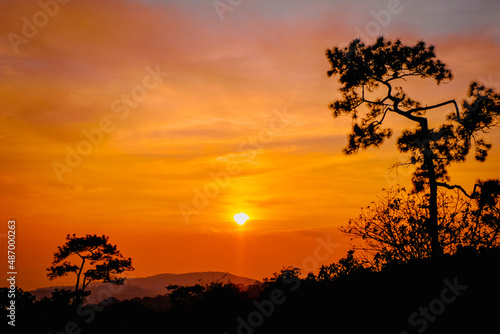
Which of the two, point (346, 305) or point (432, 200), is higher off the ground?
point (432, 200)

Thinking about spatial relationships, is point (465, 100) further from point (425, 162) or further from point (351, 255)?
point (351, 255)

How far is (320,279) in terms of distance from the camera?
72.9 ft

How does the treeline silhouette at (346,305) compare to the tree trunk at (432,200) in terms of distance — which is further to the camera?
the tree trunk at (432,200)

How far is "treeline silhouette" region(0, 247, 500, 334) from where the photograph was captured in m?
15.2

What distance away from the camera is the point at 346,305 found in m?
17.9

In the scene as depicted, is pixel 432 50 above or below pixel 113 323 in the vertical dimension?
above

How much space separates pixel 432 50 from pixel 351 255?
11681mm

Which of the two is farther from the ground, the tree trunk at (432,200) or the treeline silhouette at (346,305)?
the tree trunk at (432,200)

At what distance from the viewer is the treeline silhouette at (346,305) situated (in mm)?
15242

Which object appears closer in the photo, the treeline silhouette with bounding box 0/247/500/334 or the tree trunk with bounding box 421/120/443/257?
the treeline silhouette with bounding box 0/247/500/334

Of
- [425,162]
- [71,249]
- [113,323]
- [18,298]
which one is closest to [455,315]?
[425,162]

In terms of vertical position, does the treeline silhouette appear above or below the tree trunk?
below

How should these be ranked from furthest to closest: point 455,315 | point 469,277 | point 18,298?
point 18,298 → point 469,277 → point 455,315

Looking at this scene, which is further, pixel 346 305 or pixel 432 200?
pixel 432 200
